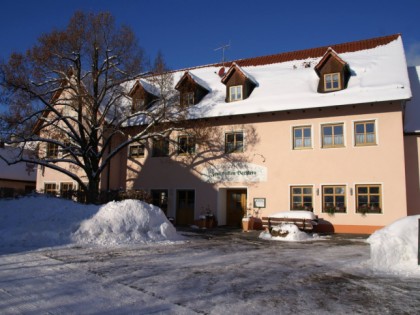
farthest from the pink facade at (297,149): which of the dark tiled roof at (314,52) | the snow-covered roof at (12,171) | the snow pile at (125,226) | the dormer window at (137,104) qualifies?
the snow-covered roof at (12,171)

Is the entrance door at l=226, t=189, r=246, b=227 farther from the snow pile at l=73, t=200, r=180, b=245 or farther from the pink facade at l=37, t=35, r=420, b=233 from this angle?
the snow pile at l=73, t=200, r=180, b=245

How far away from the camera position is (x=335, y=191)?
1978 cm

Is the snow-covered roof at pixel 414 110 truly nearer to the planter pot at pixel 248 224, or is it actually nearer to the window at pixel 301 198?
the window at pixel 301 198

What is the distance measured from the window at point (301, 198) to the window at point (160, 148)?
8420mm

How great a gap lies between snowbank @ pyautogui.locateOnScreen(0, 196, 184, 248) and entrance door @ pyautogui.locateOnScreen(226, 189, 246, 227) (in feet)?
25.8

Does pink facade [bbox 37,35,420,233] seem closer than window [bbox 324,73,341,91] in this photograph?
Yes

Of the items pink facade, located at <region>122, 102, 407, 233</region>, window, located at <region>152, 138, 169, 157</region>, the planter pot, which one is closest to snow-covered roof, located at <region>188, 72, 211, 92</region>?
pink facade, located at <region>122, 102, 407, 233</region>

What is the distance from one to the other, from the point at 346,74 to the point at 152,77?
1061 centimetres

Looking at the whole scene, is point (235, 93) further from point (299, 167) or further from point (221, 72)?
point (299, 167)

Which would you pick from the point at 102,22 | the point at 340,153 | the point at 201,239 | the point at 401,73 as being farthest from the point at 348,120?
the point at 102,22

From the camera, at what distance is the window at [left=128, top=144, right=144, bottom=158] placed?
85.2 feet

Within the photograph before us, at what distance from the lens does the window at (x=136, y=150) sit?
2597 cm

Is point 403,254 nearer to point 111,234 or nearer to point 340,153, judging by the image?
point 111,234

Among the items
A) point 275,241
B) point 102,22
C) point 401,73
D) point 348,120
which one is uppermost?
point 102,22
